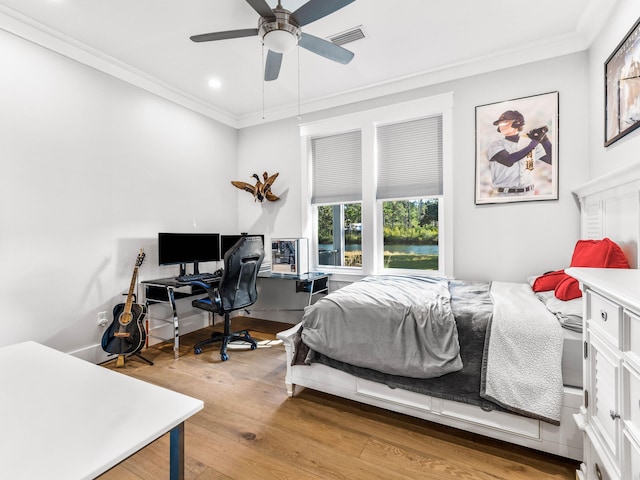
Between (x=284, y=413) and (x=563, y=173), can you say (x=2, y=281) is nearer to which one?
(x=284, y=413)

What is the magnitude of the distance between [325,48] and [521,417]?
2619 mm

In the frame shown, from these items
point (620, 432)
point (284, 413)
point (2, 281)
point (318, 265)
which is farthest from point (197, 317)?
point (620, 432)

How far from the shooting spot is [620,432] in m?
1.04

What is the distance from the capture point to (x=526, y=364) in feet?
5.39

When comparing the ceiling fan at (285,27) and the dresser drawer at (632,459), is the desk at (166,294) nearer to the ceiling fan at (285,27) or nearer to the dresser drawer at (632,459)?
the ceiling fan at (285,27)

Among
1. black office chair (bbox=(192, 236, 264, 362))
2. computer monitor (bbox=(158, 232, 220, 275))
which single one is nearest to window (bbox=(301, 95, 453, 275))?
black office chair (bbox=(192, 236, 264, 362))

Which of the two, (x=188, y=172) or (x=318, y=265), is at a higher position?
(x=188, y=172)

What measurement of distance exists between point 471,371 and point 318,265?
2.59 m

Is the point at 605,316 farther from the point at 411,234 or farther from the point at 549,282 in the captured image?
the point at 411,234

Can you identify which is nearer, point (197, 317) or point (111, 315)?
point (111, 315)

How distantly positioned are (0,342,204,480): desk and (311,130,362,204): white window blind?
319cm

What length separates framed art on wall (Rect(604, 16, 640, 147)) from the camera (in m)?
1.92

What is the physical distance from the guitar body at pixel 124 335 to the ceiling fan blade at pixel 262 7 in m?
2.65

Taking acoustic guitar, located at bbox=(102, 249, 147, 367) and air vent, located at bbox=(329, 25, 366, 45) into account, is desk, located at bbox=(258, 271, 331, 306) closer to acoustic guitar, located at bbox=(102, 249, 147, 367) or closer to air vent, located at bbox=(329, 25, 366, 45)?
acoustic guitar, located at bbox=(102, 249, 147, 367)
